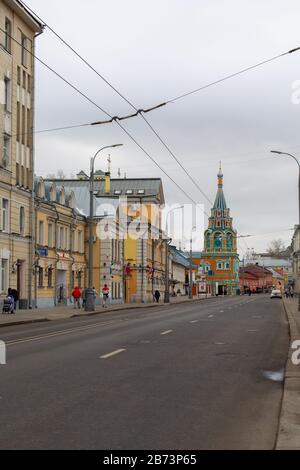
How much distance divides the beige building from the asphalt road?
22482mm

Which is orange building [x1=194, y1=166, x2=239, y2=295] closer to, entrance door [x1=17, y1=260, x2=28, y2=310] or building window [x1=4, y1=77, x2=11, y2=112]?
entrance door [x1=17, y1=260, x2=28, y2=310]

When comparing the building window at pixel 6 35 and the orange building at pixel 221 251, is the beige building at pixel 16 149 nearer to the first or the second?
the building window at pixel 6 35

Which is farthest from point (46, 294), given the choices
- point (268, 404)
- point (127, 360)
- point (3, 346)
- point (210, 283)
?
point (210, 283)

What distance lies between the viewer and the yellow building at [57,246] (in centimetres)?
4488

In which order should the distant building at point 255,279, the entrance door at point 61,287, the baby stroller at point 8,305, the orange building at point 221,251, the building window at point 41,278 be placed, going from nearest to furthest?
the baby stroller at point 8,305 → the building window at point 41,278 → the entrance door at point 61,287 → the orange building at point 221,251 → the distant building at point 255,279

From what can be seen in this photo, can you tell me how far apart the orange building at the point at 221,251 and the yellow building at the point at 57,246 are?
98675 millimetres

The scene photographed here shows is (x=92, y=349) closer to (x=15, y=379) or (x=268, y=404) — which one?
(x=15, y=379)

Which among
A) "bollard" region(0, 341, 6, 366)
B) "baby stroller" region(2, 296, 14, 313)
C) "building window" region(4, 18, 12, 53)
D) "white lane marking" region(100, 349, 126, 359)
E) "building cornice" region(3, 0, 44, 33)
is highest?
"building cornice" region(3, 0, 44, 33)

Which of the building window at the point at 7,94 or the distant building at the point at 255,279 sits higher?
the building window at the point at 7,94

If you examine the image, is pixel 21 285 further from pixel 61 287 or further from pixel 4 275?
pixel 61 287

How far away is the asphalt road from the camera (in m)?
6.73

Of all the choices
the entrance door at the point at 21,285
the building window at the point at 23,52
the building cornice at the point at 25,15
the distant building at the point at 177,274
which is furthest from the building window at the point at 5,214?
the distant building at the point at 177,274

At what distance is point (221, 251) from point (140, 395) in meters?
146

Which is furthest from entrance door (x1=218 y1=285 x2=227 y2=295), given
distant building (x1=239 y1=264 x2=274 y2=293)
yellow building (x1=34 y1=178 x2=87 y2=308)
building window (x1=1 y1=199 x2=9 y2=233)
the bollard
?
the bollard
